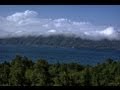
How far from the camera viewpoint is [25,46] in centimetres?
432

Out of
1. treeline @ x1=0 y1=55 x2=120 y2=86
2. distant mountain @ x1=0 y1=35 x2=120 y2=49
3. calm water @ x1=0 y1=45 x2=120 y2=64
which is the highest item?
distant mountain @ x1=0 y1=35 x2=120 y2=49

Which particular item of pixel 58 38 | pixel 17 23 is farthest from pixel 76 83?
pixel 17 23

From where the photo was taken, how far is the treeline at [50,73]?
4.33 m

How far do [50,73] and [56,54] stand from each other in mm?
152

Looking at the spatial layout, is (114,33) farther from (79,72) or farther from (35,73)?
(35,73)

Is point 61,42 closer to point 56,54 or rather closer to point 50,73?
point 56,54

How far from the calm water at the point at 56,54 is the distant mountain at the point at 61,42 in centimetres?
3

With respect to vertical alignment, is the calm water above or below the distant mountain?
below

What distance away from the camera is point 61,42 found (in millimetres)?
4344

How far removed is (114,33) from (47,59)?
1.76ft

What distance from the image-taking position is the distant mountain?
14.2ft

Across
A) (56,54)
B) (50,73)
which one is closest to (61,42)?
(56,54)

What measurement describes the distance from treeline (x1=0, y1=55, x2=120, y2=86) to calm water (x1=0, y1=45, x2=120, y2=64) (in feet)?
0.11

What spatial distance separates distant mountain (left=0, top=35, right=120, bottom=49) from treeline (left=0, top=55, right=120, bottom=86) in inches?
4.6
